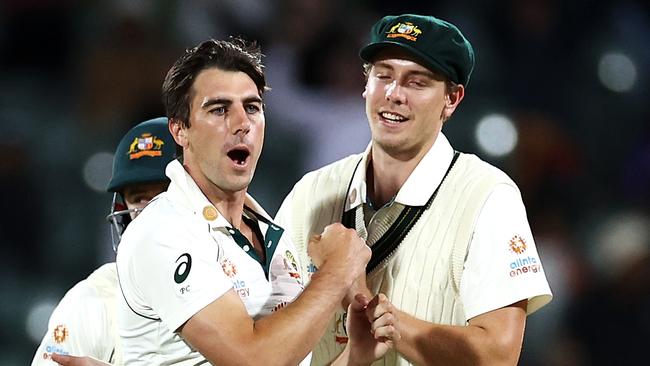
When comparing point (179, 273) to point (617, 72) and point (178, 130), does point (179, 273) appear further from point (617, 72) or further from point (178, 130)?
point (617, 72)

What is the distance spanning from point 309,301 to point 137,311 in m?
0.48

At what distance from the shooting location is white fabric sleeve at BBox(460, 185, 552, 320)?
3.04 metres

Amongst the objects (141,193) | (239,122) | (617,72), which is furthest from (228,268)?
(617,72)

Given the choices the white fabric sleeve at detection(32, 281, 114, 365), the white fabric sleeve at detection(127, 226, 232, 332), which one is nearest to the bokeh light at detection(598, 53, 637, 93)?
the white fabric sleeve at detection(32, 281, 114, 365)

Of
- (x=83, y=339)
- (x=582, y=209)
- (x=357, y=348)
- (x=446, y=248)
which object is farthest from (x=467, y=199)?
(x=582, y=209)

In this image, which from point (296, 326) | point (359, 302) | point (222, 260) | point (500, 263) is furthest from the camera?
point (500, 263)

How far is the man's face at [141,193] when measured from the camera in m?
3.73

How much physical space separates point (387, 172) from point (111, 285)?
1048mm

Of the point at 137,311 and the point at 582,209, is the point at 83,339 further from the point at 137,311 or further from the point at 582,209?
the point at 582,209

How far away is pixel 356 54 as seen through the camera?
570 centimetres

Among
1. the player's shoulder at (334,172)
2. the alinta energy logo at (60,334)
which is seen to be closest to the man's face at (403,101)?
the player's shoulder at (334,172)

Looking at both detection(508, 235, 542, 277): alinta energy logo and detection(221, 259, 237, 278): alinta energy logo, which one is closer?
detection(221, 259, 237, 278): alinta energy logo

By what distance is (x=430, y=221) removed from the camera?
3.20 meters

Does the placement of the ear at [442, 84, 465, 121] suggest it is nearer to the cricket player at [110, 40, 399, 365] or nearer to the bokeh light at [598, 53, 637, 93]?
the cricket player at [110, 40, 399, 365]
